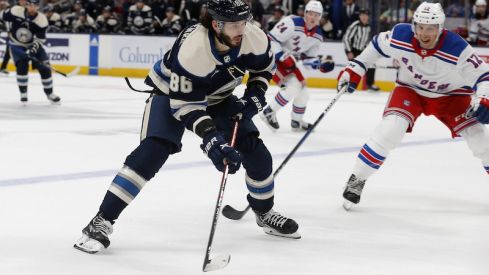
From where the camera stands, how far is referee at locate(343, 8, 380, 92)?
38.4ft

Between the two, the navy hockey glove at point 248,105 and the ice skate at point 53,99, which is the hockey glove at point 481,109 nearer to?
the navy hockey glove at point 248,105

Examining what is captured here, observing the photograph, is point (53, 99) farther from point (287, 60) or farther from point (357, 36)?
point (357, 36)

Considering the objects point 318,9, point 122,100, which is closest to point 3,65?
point 122,100

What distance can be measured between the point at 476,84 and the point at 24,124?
428cm

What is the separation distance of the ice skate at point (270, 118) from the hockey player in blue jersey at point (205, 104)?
366 cm

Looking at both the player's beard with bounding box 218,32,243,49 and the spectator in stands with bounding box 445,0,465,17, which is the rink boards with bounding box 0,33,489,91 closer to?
the spectator in stands with bounding box 445,0,465,17

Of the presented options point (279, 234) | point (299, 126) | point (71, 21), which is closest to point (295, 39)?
point (299, 126)

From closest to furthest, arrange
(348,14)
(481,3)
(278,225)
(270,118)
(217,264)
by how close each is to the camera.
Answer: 1. (217,264)
2. (278,225)
3. (270,118)
4. (481,3)
5. (348,14)

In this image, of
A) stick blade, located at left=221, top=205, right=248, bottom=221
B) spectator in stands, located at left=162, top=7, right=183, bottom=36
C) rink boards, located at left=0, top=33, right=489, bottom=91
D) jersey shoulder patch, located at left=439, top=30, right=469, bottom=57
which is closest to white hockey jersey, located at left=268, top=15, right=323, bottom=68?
jersey shoulder patch, located at left=439, top=30, right=469, bottom=57

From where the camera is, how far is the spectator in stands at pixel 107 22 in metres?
14.8

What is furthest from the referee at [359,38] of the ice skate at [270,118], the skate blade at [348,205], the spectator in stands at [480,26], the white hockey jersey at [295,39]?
the skate blade at [348,205]

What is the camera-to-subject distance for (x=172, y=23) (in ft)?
45.4

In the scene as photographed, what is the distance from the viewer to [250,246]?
2824mm

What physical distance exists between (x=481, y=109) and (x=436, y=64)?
0.34m
